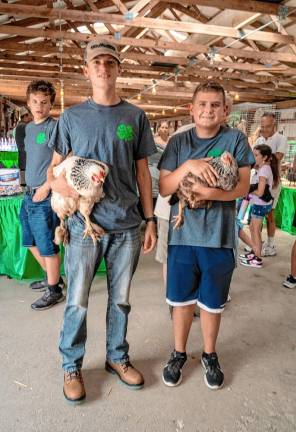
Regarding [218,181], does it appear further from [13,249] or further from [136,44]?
[136,44]

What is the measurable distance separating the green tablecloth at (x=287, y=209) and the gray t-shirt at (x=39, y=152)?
167 inches

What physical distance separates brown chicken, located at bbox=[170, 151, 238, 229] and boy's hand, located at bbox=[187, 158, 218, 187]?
0.09 ft

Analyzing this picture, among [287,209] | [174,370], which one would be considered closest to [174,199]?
[174,370]

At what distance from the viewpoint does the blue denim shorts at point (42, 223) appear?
8.32 feet

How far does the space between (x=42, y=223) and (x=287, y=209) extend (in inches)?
171

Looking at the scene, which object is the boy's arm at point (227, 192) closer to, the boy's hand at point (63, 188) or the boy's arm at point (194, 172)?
the boy's arm at point (194, 172)

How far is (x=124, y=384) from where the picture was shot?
5.94ft

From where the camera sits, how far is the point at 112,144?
1.52 metres

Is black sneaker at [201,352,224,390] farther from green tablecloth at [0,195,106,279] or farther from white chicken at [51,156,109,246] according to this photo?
green tablecloth at [0,195,106,279]

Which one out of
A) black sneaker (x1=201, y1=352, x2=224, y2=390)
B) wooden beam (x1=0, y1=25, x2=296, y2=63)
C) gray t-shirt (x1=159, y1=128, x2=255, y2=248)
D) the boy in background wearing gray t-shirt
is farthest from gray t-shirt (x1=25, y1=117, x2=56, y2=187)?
wooden beam (x1=0, y1=25, x2=296, y2=63)

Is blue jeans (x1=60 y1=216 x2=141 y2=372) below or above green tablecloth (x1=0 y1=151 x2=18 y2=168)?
below

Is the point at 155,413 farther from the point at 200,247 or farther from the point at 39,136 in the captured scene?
the point at 39,136

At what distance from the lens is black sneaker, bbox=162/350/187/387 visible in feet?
6.02

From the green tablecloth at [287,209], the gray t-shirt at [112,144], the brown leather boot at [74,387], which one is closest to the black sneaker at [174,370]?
→ the brown leather boot at [74,387]
